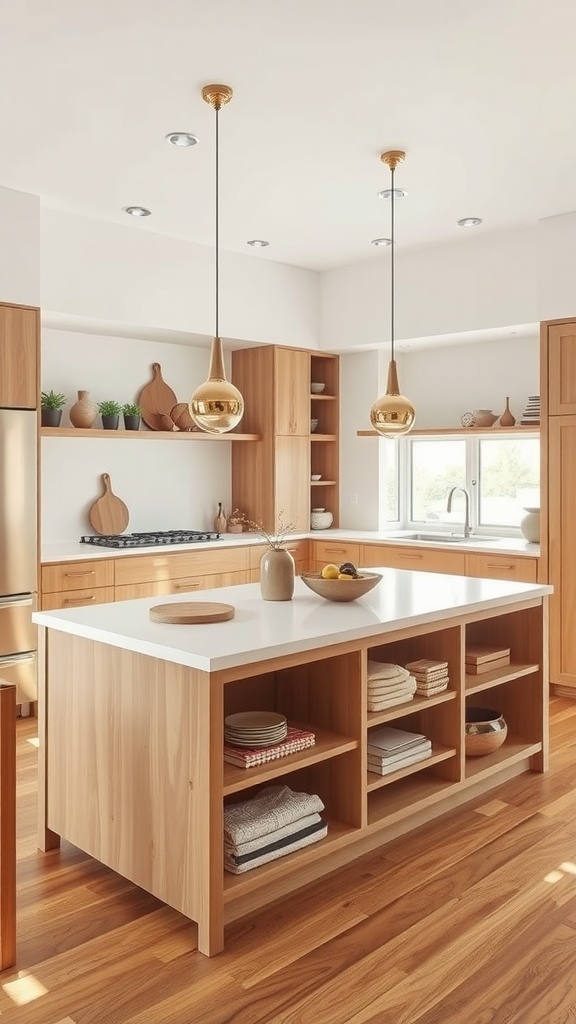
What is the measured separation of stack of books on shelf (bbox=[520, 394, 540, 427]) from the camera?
17.2 ft

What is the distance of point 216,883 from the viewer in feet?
7.31

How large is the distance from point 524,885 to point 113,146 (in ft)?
10.9

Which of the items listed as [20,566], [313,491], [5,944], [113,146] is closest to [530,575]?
[313,491]

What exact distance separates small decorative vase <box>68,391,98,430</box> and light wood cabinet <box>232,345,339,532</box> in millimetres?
1340

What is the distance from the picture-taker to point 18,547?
4.30m

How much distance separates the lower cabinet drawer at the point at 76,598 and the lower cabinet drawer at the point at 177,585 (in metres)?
0.07

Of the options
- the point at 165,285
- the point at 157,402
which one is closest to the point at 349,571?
the point at 165,285

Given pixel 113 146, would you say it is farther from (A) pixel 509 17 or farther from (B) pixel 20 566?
(B) pixel 20 566

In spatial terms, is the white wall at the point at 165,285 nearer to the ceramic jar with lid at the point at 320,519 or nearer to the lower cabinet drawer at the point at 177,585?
the ceramic jar with lid at the point at 320,519

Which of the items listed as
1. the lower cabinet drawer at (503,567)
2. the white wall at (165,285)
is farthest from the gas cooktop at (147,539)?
the lower cabinet drawer at (503,567)

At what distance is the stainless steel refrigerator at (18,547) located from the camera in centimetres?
424

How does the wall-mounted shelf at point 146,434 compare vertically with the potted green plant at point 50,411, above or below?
below

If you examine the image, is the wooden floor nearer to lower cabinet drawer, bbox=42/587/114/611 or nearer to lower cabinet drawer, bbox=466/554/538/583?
lower cabinet drawer, bbox=42/587/114/611

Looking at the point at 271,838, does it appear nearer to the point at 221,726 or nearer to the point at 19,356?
the point at 221,726
